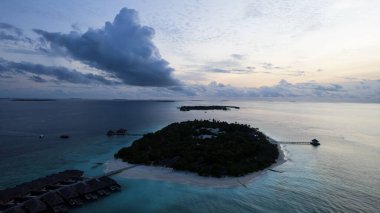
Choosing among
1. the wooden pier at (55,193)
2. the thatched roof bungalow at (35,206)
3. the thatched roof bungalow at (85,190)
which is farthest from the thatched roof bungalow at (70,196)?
the thatched roof bungalow at (35,206)

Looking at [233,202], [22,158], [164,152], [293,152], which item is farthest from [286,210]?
[22,158]

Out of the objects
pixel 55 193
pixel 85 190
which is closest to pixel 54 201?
pixel 55 193

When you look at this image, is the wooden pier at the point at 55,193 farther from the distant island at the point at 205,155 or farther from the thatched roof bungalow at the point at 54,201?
the distant island at the point at 205,155

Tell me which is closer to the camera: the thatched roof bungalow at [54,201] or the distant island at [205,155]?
the thatched roof bungalow at [54,201]

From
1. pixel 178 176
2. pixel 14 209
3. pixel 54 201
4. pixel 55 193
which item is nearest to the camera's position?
pixel 14 209

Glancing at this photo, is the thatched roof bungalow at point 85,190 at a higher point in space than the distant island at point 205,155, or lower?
lower

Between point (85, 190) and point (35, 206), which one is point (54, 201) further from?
point (85, 190)

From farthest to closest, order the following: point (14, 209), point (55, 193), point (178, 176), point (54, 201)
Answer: point (178, 176) → point (55, 193) → point (54, 201) → point (14, 209)

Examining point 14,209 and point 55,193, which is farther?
point 55,193

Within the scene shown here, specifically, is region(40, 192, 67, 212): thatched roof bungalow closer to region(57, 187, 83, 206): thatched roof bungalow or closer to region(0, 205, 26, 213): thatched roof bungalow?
region(57, 187, 83, 206): thatched roof bungalow

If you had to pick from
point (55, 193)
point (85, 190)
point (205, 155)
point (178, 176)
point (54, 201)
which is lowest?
point (178, 176)

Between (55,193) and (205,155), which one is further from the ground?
(205,155)
